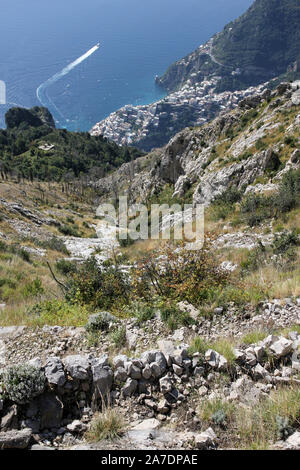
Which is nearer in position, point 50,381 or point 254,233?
point 50,381

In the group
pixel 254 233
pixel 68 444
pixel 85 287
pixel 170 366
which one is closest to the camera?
pixel 68 444

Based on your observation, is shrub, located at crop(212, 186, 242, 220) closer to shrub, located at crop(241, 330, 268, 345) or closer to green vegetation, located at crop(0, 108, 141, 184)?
shrub, located at crop(241, 330, 268, 345)

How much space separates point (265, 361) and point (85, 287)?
5.79 metres

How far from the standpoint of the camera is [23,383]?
12.2 feet

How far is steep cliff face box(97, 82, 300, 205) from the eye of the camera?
73.4ft

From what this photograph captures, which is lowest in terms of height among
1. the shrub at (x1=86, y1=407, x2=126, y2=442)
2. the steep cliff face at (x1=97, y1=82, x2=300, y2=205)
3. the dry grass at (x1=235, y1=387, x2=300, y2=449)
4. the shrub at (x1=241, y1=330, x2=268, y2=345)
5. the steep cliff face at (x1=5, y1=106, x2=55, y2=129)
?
the shrub at (x1=86, y1=407, x2=126, y2=442)

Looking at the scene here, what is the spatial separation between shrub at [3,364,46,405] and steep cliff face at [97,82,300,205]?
19987mm

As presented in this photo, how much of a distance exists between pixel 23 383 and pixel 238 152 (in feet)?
104

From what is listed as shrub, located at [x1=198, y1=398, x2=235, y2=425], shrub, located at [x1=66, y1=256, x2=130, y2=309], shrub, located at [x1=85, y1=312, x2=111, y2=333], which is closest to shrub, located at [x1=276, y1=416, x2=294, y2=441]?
shrub, located at [x1=198, y1=398, x2=235, y2=425]

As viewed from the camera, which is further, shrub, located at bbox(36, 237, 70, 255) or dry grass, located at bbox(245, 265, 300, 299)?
shrub, located at bbox(36, 237, 70, 255)

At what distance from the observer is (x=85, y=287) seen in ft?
28.1

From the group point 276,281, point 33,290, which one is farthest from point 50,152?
point 276,281

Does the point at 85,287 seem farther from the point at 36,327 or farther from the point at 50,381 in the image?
the point at 50,381
